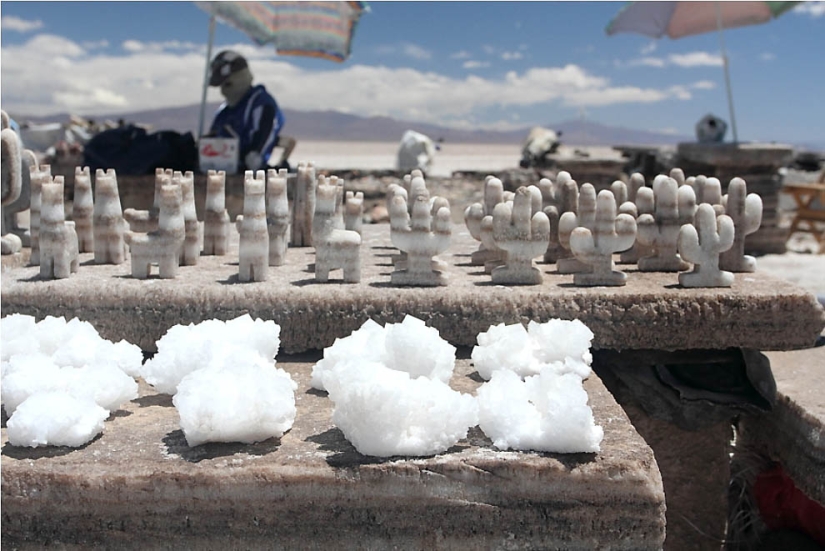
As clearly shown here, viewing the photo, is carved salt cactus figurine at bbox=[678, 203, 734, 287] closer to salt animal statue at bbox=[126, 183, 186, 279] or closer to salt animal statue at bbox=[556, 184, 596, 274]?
salt animal statue at bbox=[556, 184, 596, 274]

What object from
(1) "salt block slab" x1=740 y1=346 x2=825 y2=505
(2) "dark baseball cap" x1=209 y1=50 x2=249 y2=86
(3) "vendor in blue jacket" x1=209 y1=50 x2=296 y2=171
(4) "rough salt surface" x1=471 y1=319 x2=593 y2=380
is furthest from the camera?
(3) "vendor in blue jacket" x1=209 y1=50 x2=296 y2=171

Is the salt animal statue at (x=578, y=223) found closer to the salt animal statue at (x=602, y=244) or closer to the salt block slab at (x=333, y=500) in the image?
the salt animal statue at (x=602, y=244)

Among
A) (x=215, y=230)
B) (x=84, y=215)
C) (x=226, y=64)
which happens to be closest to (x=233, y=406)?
(x=215, y=230)

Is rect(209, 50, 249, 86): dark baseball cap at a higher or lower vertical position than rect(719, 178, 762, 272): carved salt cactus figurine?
higher

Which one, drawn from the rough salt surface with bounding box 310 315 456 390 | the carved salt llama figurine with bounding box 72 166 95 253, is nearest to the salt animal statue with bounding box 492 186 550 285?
the rough salt surface with bounding box 310 315 456 390

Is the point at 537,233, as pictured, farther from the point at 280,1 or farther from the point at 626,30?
the point at 626,30

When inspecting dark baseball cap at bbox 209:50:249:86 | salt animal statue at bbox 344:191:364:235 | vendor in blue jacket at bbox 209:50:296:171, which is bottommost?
salt animal statue at bbox 344:191:364:235

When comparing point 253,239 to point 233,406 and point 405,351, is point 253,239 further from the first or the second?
point 233,406

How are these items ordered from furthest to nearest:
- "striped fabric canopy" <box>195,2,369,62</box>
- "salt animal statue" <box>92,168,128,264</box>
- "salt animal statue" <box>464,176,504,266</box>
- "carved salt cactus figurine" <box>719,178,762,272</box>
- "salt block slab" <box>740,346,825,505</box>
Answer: "striped fabric canopy" <box>195,2,369,62</box>
"salt animal statue" <box>464,176,504,266</box>
"salt animal statue" <box>92,168,128,264</box>
"carved salt cactus figurine" <box>719,178,762,272</box>
"salt block slab" <box>740,346,825,505</box>

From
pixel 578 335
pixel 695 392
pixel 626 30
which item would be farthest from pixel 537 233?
pixel 626 30
